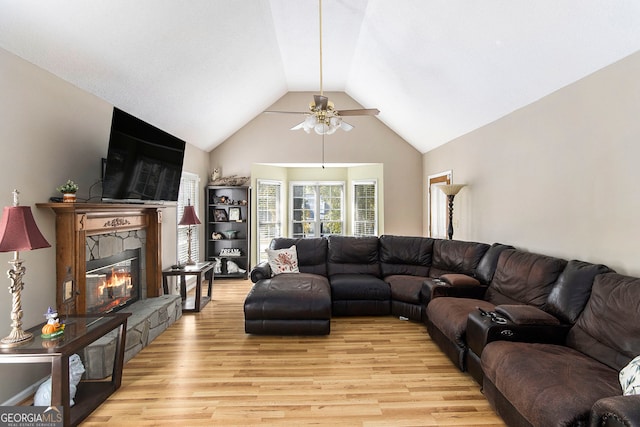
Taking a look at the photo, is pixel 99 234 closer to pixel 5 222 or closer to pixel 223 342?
pixel 5 222

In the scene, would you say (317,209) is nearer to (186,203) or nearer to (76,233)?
(186,203)

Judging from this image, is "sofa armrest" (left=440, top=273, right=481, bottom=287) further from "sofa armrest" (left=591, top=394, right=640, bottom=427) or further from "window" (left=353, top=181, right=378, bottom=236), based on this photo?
"window" (left=353, top=181, right=378, bottom=236)

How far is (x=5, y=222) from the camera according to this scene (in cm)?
198

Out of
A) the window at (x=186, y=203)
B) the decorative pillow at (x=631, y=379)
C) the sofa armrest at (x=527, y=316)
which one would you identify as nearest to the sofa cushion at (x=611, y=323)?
the sofa armrest at (x=527, y=316)

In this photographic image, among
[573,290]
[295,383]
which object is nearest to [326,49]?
[573,290]

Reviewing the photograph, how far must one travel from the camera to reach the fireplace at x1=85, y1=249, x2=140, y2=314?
3.13 m

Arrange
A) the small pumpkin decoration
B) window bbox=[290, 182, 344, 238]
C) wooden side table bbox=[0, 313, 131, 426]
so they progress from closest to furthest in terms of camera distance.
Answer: wooden side table bbox=[0, 313, 131, 426] < the small pumpkin decoration < window bbox=[290, 182, 344, 238]

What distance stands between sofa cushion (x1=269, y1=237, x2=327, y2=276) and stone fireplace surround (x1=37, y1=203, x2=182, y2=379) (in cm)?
167

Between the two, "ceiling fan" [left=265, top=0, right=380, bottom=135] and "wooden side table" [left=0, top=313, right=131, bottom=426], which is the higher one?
"ceiling fan" [left=265, top=0, right=380, bottom=135]

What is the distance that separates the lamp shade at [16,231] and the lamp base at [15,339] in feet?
1.91

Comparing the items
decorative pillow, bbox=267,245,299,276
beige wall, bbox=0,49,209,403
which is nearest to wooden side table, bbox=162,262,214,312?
decorative pillow, bbox=267,245,299,276

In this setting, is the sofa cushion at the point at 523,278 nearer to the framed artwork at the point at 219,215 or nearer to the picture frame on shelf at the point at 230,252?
the picture frame on shelf at the point at 230,252

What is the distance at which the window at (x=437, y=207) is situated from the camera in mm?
5613

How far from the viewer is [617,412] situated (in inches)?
53.9
